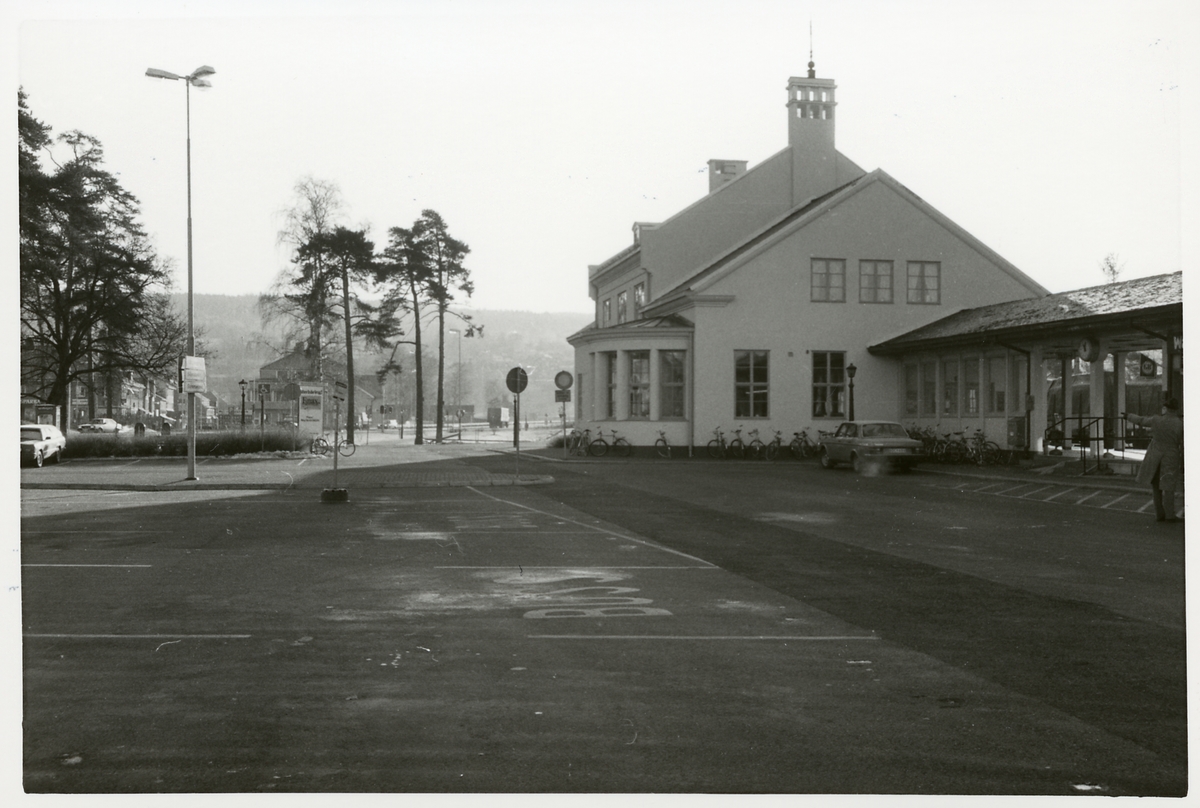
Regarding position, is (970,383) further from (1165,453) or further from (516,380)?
(1165,453)

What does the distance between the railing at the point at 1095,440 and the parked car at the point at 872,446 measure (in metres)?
3.67

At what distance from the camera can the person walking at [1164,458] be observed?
603 inches

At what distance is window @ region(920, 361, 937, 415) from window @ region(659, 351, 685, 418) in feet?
26.4

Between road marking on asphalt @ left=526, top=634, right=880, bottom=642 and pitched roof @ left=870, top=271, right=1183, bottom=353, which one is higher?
pitched roof @ left=870, top=271, right=1183, bottom=353

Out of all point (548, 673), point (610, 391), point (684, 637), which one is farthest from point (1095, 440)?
point (548, 673)

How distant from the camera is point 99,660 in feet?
21.6

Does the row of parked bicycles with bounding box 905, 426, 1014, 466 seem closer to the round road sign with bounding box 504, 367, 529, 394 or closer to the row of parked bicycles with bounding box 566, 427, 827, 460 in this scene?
the row of parked bicycles with bounding box 566, 427, 827, 460

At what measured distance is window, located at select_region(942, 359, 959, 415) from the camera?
3544cm

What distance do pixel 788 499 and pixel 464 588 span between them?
11373mm

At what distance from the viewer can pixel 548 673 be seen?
6184mm

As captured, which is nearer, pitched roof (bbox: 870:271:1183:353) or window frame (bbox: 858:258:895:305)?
pitched roof (bbox: 870:271:1183:353)

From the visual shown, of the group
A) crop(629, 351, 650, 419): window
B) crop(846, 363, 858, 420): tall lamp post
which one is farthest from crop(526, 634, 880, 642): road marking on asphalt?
crop(629, 351, 650, 419): window

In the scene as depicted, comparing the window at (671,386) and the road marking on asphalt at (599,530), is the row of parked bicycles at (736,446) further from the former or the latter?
the road marking on asphalt at (599,530)

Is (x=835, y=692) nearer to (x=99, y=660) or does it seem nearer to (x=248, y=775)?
(x=248, y=775)
